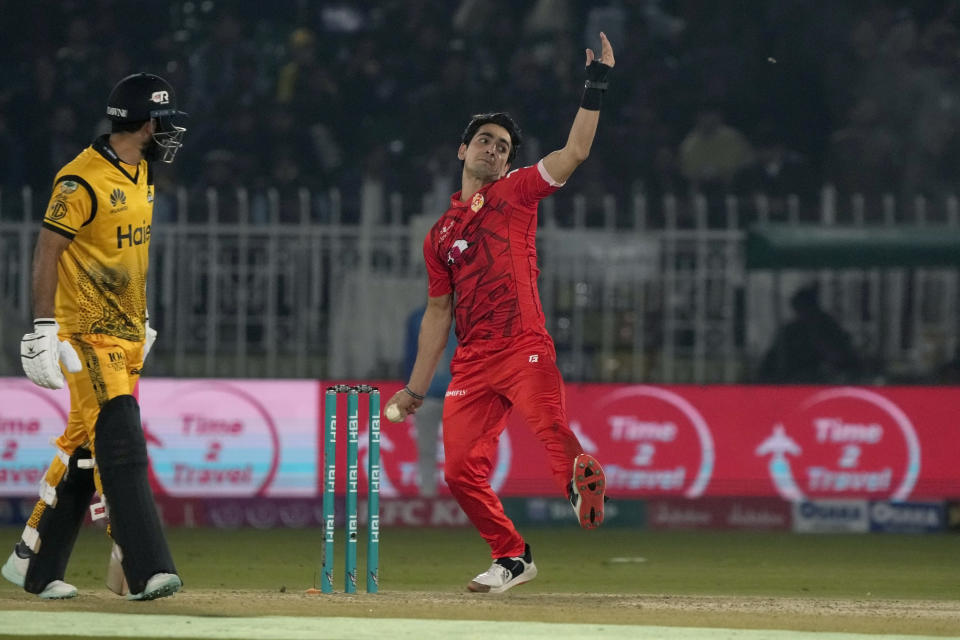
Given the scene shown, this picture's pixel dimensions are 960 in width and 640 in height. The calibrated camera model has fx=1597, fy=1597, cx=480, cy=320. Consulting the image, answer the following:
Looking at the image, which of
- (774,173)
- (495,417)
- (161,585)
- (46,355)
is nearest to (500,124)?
(495,417)

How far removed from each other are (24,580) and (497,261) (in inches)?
97.3

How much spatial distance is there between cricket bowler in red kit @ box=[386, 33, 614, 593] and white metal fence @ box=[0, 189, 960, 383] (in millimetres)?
6096

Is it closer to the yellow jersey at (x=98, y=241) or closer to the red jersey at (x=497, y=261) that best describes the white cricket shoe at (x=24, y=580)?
the yellow jersey at (x=98, y=241)

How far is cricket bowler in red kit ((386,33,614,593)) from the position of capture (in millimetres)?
6988

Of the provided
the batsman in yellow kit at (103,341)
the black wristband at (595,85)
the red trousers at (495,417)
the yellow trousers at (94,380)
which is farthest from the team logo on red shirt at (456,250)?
the yellow trousers at (94,380)

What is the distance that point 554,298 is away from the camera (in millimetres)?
13742

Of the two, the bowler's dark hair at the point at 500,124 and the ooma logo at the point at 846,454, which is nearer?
the bowler's dark hair at the point at 500,124

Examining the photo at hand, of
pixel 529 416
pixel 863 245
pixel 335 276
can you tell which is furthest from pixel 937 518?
pixel 529 416

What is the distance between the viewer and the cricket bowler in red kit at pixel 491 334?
699 cm

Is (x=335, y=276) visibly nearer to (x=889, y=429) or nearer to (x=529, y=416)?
(x=889, y=429)

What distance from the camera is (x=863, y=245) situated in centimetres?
1331

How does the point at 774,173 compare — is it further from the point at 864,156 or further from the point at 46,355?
the point at 46,355

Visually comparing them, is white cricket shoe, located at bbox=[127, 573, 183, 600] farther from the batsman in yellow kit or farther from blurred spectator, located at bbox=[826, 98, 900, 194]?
blurred spectator, located at bbox=[826, 98, 900, 194]

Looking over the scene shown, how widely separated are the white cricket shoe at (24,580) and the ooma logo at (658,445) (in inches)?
241
